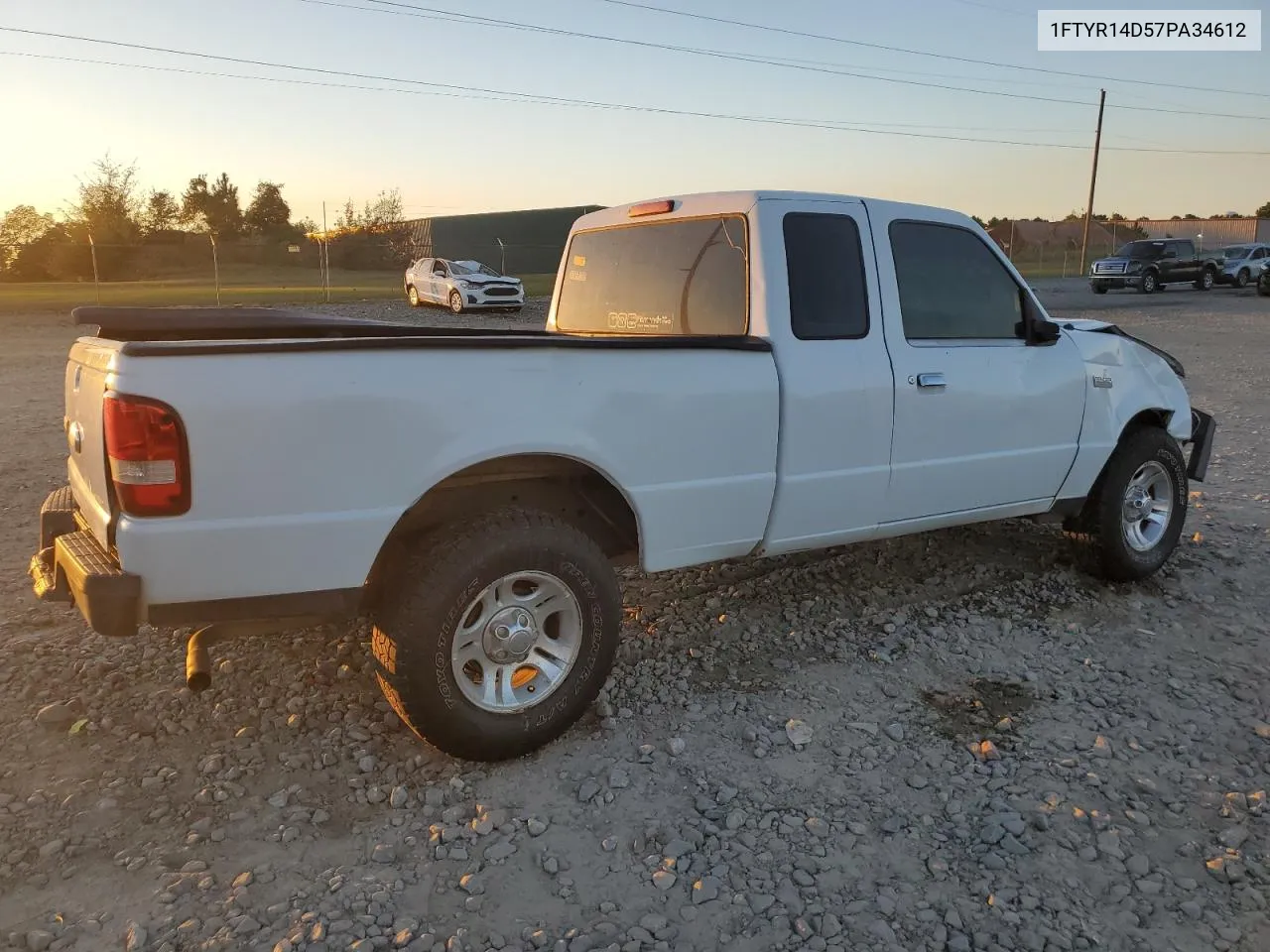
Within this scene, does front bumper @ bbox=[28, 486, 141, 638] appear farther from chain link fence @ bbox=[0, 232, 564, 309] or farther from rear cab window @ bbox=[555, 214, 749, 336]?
chain link fence @ bbox=[0, 232, 564, 309]

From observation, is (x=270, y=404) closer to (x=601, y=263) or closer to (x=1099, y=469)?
(x=601, y=263)

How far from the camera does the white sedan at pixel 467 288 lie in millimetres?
24891

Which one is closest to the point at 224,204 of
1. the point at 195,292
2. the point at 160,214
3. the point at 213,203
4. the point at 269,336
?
the point at 213,203

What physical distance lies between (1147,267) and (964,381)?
3351cm

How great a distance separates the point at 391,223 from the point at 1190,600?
5595cm

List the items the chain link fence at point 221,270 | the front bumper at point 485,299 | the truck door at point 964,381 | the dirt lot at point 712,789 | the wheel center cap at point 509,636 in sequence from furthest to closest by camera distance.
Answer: the chain link fence at point 221,270 < the front bumper at point 485,299 < the truck door at point 964,381 < the wheel center cap at point 509,636 < the dirt lot at point 712,789

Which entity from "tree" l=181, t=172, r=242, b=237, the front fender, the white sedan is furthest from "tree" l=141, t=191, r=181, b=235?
the front fender

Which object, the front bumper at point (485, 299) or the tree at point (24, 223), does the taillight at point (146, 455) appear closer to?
the front bumper at point (485, 299)

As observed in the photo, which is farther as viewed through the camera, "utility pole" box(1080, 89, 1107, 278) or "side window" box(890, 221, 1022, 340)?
"utility pole" box(1080, 89, 1107, 278)

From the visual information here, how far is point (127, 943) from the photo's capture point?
2.50 m

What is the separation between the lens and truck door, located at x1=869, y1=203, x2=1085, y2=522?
4273 mm

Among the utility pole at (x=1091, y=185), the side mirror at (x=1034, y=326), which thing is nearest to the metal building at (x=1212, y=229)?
the utility pole at (x=1091, y=185)

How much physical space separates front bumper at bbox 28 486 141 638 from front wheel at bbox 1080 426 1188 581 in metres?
4.65

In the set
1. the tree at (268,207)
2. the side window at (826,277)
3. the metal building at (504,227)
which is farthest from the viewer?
the tree at (268,207)
